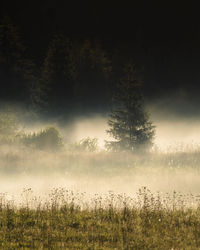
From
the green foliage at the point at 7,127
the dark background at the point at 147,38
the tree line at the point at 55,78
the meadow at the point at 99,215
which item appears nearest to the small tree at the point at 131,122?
the tree line at the point at 55,78

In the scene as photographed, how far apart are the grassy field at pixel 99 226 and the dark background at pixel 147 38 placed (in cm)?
2811

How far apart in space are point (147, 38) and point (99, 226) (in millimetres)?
63318

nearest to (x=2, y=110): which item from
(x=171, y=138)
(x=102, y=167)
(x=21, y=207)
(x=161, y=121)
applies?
(x=102, y=167)

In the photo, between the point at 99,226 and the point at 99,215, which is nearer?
the point at 99,226

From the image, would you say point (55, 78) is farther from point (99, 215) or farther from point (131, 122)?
point (99, 215)

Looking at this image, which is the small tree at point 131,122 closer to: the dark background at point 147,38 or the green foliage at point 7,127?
the green foliage at point 7,127

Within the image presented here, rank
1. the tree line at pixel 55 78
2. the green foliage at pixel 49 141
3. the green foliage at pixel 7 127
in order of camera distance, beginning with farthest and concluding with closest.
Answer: the tree line at pixel 55 78 → the green foliage at pixel 7 127 → the green foliage at pixel 49 141

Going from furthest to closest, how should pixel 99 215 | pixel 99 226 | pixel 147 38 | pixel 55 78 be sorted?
1. pixel 147 38
2. pixel 55 78
3. pixel 99 215
4. pixel 99 226

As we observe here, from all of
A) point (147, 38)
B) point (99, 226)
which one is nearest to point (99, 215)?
point (99, 226)

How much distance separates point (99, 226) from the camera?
970 centimetres

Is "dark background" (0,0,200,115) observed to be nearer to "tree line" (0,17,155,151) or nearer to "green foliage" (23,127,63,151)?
"tree line" (0,17,155,151)

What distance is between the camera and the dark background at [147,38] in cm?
5678

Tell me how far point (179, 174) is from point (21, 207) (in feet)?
35.6

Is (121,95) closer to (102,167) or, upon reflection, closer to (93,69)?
(102,167)
